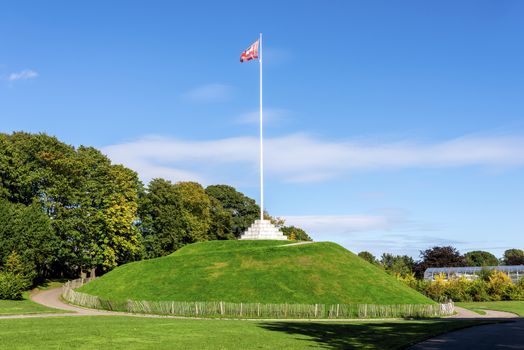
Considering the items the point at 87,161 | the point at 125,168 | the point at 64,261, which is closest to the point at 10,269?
the point at 64,261

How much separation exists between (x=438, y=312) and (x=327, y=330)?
2734 centimetres

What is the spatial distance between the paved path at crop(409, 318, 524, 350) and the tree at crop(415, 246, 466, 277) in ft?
324

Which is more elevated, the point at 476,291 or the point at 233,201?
the point at 233,201

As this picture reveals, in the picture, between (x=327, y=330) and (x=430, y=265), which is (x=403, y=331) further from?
(x=430, y=265)

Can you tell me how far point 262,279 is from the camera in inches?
2601

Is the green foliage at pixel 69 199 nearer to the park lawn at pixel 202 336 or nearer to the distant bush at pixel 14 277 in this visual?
the distant bush at pixel 14 277

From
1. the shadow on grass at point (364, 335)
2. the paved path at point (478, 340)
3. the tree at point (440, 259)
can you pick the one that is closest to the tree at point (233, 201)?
the tree at point (440, 259)

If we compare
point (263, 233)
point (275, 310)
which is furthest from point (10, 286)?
point (263, 233)

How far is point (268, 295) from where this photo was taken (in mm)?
61375

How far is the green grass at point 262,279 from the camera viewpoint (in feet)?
204

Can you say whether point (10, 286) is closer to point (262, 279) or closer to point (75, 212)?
point (75, 212)

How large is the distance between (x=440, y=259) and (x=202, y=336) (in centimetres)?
11387

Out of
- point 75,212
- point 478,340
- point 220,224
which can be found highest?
point 220,224

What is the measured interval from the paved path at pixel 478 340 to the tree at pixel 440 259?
98808 mm
